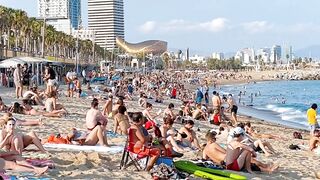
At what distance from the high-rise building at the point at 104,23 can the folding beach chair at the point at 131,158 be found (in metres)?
177

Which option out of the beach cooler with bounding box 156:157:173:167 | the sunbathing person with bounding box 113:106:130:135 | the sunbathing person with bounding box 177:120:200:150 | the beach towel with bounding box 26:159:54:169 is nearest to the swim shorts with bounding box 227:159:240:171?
the beach cooler with bounding box 156:157:173:167

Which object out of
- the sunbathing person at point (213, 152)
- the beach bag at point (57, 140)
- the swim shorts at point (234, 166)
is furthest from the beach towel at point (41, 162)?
the swim shorts at point (234, 166)

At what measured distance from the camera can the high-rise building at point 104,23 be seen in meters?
189

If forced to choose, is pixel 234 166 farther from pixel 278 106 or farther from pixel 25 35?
pixel 25 35

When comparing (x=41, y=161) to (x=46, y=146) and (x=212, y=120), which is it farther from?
(x=212, y=120)

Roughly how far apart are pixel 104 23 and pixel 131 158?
191 metres

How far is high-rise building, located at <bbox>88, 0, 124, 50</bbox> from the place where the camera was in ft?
619

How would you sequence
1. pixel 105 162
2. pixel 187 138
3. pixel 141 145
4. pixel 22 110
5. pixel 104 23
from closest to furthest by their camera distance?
pixel 141 145
pixel 105 162
pixel 187 138
pixel 22 110
pixel 104 23

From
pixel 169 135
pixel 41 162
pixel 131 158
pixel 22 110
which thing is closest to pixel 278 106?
pixel 22 110

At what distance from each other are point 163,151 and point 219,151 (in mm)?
1413

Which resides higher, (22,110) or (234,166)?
(22,110)

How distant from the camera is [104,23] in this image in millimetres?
196000

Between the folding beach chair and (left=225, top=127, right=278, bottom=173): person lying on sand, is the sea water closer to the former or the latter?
(left=225, top=127, right=278, bottom=173): person lying on sand

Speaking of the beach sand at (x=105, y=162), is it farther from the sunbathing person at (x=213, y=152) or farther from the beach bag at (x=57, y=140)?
the beach bag at (x=57, y=140)
